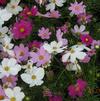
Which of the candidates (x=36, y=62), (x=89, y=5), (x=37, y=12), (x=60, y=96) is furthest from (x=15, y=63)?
(x=89, y=5)

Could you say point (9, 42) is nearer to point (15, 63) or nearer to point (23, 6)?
point (15, 63)

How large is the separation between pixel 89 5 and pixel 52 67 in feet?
1.82

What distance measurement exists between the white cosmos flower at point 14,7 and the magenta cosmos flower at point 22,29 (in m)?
0.21

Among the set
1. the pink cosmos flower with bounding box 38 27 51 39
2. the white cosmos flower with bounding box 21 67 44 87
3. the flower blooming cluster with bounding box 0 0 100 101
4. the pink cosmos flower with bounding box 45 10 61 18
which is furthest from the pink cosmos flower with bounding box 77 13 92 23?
the white cosmos flower with bounding box 21 67 44 87

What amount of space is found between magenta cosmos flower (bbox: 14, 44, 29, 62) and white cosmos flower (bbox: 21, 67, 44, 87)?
112 millimetres

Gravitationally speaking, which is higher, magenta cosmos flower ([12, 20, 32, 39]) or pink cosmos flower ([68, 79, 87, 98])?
magenta cosmos flower ([12, 20, 32, 39])

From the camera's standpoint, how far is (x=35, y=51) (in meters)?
2.33

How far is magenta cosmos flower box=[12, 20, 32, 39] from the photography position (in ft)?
7.81

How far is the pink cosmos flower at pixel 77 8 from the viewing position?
259cm

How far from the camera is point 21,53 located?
2.30 meters

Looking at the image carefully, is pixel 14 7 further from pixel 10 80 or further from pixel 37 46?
pixel 10 80

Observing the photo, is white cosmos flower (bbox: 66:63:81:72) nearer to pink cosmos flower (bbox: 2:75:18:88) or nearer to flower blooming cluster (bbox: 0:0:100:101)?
flower blooming cluster (bbox: 0:0:100:101)

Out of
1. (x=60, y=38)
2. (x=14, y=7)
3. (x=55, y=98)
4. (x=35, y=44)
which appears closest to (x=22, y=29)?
(x=35, y=44)

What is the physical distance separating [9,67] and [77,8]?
0.60 metres
